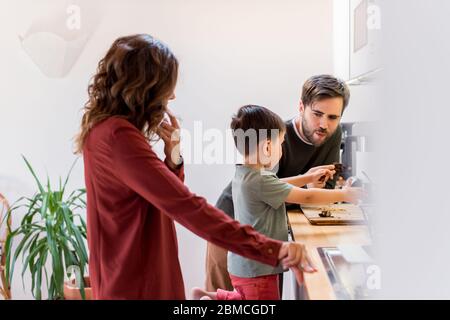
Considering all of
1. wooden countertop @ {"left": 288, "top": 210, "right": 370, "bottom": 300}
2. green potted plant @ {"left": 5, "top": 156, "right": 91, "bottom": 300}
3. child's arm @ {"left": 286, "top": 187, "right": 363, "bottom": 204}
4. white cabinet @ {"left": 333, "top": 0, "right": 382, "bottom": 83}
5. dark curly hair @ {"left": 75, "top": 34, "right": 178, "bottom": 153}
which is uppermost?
white cabinet @ {"left": 333, "top": 0, "right": 382, "bottom": 83}

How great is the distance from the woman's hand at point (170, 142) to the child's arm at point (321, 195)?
388 mm

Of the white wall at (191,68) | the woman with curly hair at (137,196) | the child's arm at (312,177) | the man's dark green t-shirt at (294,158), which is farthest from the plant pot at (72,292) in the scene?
the woman with curly hair at (137,196)

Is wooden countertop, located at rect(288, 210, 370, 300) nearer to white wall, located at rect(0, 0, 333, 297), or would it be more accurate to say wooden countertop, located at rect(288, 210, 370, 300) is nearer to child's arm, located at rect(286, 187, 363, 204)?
child's arm, located at rect(286, 187, 363, 204)

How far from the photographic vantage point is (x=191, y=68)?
2135 millimetres

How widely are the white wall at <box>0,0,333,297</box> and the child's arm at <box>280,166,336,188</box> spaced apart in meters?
0.57

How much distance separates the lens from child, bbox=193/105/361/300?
125cm

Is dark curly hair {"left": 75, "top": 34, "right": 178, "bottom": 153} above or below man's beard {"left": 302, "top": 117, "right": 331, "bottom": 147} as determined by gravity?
above

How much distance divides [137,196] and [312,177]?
82cm

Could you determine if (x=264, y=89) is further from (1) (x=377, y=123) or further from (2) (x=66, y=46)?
(1) (x=377, y=123)

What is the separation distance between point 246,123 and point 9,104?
1122mm

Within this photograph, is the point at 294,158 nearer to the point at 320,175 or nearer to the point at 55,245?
the point at 320,175

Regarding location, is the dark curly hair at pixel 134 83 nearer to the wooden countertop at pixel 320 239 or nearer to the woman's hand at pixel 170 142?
the woman's hand at pixel 170 142

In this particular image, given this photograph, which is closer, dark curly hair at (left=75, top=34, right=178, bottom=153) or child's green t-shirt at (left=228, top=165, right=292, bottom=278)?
dark curly hair at (left=75, top=34, right=178, bottom=153)

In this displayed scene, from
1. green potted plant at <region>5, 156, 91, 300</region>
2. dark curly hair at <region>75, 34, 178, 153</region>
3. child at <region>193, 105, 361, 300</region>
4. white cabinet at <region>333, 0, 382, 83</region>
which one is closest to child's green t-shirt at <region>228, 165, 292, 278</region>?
child at <region>193, 105, 361, 300</region>
